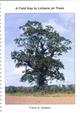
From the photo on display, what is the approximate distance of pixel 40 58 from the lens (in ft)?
3.22

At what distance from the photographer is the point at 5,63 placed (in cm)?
98

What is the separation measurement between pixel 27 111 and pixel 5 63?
15 cm

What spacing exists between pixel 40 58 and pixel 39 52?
0.06ft

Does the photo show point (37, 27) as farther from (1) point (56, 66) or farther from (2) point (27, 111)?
(2) point (27, 111)

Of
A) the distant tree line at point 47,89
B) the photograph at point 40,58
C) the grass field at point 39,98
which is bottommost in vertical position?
the grass field at point 39,98

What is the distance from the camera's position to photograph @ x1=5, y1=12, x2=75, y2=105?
0.98 metres

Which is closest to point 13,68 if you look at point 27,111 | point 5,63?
point 5,63

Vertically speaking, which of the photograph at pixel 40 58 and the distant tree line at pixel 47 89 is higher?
the photograph at pixel 40 58

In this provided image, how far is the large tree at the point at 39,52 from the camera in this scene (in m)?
0.98

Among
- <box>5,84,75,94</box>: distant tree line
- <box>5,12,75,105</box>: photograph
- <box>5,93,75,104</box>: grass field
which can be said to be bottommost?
<box>5,93,75,104</box>: grass field

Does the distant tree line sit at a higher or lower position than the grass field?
higher

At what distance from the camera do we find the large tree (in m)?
0.98

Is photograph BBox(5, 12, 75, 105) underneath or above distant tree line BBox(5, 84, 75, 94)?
above
